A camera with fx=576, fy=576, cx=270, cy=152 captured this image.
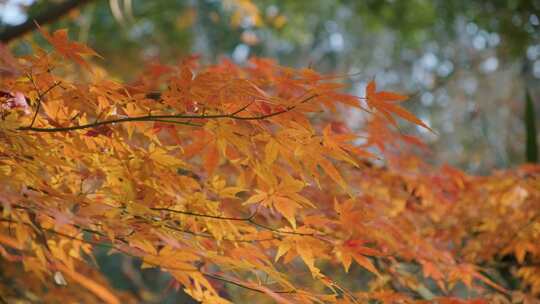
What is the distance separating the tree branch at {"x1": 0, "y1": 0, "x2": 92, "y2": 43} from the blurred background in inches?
8.4

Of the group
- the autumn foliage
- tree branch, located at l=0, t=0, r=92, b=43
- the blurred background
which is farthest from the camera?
the blurred background

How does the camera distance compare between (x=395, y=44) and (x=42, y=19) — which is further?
(x=395, y=44)

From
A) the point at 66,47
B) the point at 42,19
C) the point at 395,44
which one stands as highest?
the point at 66,47

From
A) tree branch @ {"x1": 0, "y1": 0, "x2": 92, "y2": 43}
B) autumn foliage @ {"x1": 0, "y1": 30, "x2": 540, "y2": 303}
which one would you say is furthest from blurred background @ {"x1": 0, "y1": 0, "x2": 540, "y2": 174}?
autumn foliage @ {"x1": 0, "y1": 30, "x2": 540, "y2": 303}

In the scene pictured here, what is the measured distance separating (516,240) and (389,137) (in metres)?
0.42

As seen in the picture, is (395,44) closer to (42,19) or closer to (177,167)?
(42,19)

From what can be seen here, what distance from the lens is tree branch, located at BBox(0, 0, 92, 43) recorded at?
6.55 feet

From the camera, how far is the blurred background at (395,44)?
3535 mm

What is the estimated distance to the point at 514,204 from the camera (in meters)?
1.58

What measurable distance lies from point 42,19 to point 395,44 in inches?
219

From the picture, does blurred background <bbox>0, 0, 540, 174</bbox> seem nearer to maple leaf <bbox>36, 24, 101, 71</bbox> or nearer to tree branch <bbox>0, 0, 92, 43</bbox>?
tree branch <bbox>0, 0, 92, 43</bbox>

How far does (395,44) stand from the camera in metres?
7.05

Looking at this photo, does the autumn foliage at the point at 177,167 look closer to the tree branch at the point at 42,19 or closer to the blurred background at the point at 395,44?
the tree branch at the point at 42,19

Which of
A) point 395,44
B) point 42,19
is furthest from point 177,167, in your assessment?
point 395,44
